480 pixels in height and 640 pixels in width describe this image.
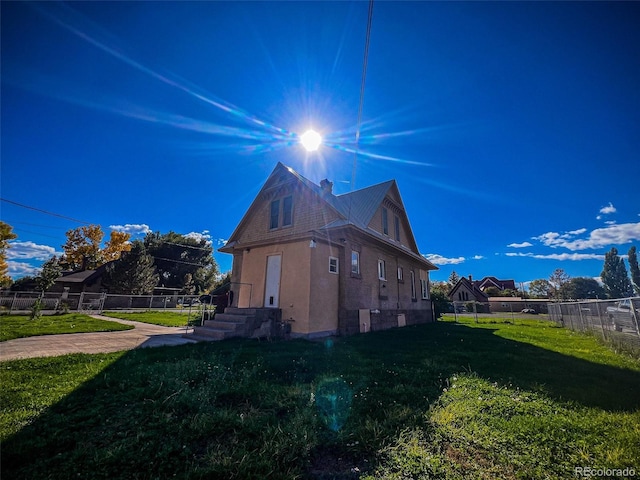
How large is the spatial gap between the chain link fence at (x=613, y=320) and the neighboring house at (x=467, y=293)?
120 ft

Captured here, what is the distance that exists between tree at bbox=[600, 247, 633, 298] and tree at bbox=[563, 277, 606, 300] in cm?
131

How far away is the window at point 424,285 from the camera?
18.4m

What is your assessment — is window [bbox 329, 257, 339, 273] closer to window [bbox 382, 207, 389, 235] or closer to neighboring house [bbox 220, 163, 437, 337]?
neighboring house [bbox 220, 163, 437, 337]

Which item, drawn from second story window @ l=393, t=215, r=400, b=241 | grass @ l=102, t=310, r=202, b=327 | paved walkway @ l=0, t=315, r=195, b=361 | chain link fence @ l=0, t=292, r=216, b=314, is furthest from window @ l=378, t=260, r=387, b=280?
paved walkway @ l=0, t=315, r=195, b=361

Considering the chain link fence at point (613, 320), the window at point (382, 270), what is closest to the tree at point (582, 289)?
the chain link fence at point (613, 320)

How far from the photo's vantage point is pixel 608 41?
6.81 m

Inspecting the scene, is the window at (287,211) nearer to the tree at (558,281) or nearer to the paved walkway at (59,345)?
the paved walkway at (59,345)

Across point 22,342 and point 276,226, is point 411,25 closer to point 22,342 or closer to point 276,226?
point 276,226

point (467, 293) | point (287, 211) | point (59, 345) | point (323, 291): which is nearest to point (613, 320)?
point (323, 291)

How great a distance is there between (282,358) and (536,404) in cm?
437

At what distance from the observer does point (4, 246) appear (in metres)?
25.7

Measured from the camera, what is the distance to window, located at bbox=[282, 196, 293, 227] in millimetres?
11083

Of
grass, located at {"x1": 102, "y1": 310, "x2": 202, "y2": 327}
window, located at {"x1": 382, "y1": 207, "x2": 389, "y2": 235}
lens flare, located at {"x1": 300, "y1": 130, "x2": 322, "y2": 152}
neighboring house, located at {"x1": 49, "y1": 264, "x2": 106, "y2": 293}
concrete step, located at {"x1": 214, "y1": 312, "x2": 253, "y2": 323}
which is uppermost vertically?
lens flare, located at {"x1": 300, "y1": 130, "x2": 322, "y2": 152}

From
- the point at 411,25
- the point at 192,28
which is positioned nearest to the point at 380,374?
the point at 411,25
